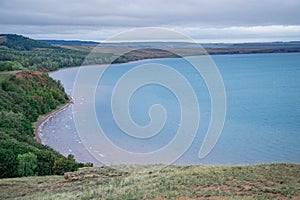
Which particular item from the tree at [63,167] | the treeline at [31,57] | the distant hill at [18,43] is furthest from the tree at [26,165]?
the distant hill at [18,43]

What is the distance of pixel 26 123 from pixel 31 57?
247ft

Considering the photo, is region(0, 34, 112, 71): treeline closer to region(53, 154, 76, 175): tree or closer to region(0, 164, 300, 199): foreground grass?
region(53, 154, 76, 175): tree

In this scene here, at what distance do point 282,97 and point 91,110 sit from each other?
3370 centimetres

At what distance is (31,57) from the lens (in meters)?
113

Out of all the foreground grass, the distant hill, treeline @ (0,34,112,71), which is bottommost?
the foreground grass

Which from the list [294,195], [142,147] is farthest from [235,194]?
[142,147]

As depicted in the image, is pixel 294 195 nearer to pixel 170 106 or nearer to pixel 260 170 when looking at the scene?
pixel 260 170

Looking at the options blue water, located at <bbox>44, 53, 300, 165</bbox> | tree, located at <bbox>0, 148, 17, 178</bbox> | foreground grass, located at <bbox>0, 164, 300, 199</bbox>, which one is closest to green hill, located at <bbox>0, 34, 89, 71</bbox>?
blue water, located at <bbox>44, 53, 300, 165</bbox>

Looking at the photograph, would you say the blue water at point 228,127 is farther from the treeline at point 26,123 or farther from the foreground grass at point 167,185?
the foreground grass at point 167,185

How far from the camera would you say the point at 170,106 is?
6072 centimetres

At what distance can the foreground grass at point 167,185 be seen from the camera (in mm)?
11602

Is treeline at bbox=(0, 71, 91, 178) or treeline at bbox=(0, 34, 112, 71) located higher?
treeline at bbox=(0, 34, 112, 71)

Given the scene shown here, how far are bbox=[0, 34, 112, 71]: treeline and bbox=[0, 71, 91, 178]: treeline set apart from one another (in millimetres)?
8736

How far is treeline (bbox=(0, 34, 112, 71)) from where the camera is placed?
291ft
